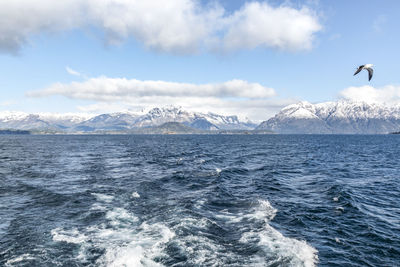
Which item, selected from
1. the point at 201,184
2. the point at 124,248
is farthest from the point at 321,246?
the point at 201,184

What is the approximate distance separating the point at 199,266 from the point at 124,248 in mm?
6317

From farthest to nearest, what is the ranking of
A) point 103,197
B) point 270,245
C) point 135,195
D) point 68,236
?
1. point 135,195
2. point 103,197
3. point 68,236
4. point 270,245

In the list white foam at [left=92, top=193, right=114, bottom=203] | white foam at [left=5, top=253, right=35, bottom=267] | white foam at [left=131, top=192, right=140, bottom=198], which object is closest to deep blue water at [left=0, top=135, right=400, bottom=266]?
white foam at [left=92, top=193, right=114, bottom=203]

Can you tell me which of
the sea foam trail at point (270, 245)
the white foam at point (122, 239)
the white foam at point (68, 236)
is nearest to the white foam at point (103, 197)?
the white foam at point (122, 239)

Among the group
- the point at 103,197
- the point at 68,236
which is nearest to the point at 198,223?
the point at 68,236

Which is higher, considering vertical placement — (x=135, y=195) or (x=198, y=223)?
(x=198, y=223)

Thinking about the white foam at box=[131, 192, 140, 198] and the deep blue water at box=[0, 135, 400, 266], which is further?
the white foam at box=[131, 192, 140, 198]

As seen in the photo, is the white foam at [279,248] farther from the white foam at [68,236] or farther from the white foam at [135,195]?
the white foam at [135,195]

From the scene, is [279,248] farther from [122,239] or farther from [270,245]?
[122,239]

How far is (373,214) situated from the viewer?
29.0 m

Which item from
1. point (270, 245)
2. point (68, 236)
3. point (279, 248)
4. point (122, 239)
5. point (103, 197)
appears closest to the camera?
point (279, 248)

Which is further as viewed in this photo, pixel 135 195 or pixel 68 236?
pixel 135 195

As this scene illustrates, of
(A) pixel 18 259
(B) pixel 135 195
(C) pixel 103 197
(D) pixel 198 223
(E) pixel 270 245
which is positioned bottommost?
(C) pixel 103 197

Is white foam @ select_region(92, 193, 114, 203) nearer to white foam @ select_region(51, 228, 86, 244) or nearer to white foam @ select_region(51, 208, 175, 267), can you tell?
white foam @ select_region(51, 208, 175, 267)
